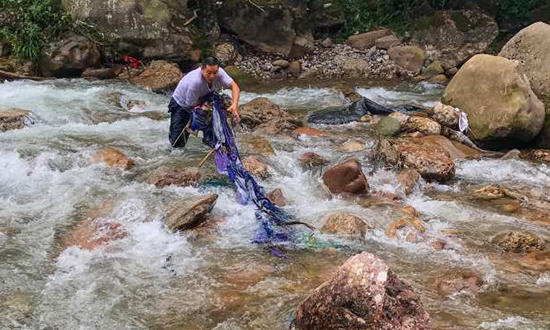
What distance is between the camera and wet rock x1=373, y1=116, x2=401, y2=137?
986 centimetres

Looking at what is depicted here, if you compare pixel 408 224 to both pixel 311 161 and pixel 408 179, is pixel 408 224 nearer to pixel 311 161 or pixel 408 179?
pixel 408 179

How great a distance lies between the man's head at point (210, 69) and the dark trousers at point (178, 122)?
2.21 feet

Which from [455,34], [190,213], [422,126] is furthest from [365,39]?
[190,213]

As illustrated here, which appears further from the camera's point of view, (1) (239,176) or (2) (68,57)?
(2) (68,57)

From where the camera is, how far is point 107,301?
4.71 meters

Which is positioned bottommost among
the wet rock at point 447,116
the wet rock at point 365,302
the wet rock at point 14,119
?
the wet rock at point 14,119

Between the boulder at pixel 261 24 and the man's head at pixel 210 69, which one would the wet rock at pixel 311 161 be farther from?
the boulder at pixel 261 24

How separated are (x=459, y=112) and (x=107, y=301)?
7390 millimetres

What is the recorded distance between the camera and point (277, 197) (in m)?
6.89

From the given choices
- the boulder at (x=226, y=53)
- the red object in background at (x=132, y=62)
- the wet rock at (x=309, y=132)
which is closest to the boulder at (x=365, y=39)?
the boulder at (x=226, y=53)

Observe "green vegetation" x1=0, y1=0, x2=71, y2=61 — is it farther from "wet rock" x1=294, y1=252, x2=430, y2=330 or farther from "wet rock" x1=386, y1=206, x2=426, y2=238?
"wet rock" x1=294, y1=252, x2=430, y2=330

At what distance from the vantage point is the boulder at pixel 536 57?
388 inches

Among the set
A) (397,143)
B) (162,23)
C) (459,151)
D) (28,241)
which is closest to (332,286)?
(28,241)

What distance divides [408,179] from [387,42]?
9649 millimetres
